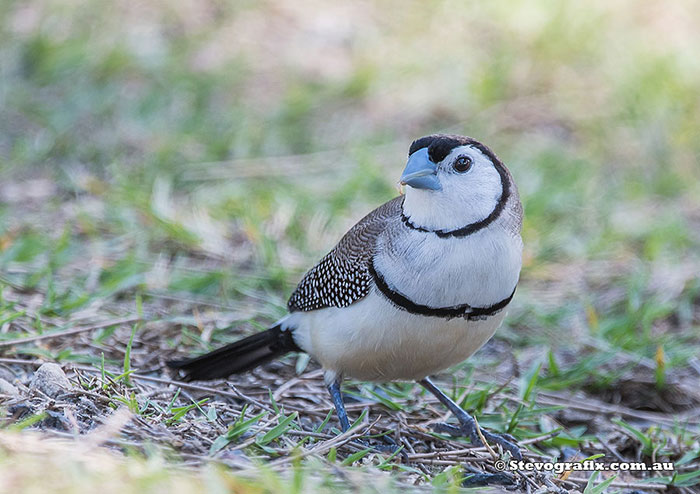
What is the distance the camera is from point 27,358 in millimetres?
3645

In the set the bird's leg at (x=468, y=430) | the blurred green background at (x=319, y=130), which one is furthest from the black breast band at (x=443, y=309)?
the blurred green background at (x=319, y=130)

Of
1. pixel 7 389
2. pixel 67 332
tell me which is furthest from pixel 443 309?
pixel 67 332

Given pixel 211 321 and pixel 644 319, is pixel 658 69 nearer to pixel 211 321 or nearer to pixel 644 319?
pixel 644 319

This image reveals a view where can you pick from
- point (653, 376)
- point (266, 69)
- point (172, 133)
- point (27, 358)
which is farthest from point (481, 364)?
point (266, 69)

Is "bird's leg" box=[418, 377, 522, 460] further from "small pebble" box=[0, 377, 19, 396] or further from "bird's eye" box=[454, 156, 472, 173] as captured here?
"small pebble" box=[0, 377, 19, 396]

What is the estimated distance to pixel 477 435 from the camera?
11.6ft

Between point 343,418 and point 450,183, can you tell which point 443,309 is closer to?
point 450,183

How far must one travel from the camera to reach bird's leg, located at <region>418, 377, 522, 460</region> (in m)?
3.42

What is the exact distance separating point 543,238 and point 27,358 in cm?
309

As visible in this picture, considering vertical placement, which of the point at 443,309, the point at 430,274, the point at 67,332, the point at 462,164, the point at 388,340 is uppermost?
the point at 462,164

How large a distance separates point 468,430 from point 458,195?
0.92 m

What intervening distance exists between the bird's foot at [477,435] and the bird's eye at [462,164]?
91 centimetres

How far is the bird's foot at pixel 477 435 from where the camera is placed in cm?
340

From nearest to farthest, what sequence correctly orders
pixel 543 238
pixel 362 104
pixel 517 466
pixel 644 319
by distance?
pixel 517 466, pixel 644 319, pixel 543 238, pixel 362 104
